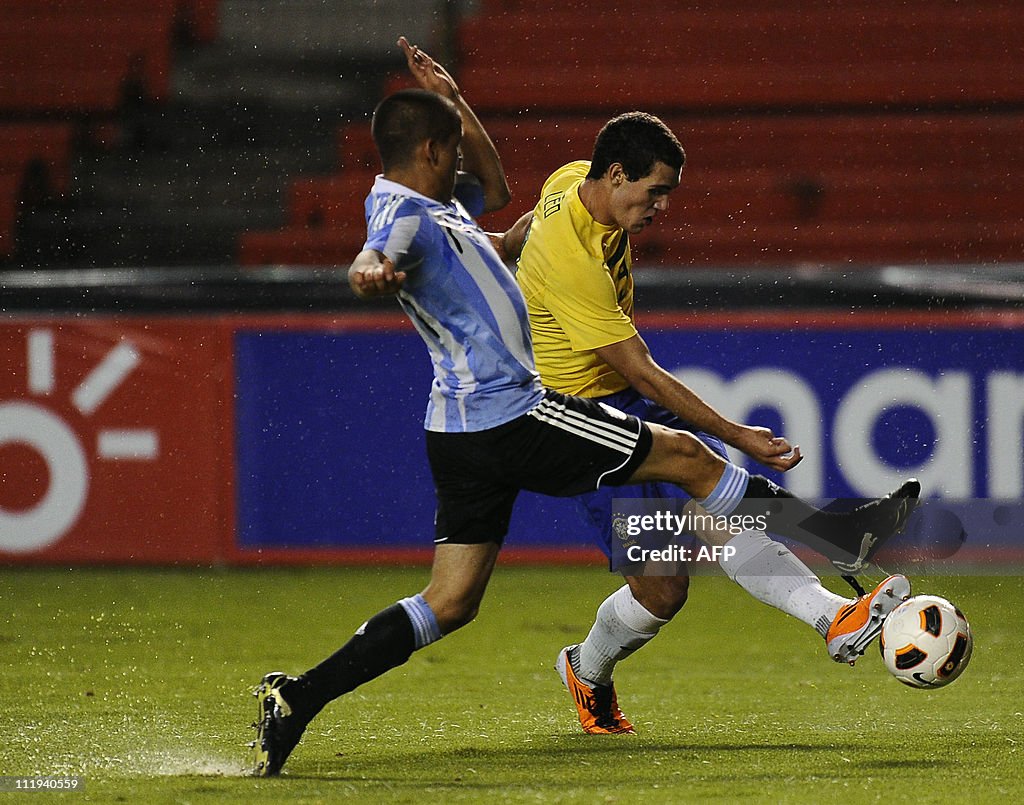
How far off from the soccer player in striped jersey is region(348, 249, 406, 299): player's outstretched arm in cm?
27

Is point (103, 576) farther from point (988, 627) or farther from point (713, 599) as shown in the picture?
point (988, 627)

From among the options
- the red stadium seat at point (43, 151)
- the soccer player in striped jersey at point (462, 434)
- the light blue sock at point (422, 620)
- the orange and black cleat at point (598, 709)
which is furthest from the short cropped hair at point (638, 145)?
the red stadium seat at point (43, 151)

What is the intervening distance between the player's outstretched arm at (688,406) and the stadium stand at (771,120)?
15.1 feet

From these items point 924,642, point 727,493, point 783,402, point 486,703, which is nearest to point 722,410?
point 783,402

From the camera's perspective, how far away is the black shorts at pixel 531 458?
12.6ft

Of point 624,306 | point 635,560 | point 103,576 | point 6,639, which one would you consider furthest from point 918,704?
point 103,576

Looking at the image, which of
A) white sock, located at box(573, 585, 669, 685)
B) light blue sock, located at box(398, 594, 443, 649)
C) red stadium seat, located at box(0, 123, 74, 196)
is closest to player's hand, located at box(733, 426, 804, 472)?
white sock, located at box(573, 585, 669, 685)

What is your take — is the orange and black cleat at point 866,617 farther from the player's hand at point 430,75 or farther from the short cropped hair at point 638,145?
the player's hand at point 430,75

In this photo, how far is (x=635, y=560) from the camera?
4363 mm

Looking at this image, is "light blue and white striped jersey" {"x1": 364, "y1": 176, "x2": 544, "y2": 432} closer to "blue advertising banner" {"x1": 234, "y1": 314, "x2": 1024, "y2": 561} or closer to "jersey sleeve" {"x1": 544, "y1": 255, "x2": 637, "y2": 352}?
"jersey sleeve" {"x1": 544, "y1": 255, "x2": 637, "y2": 352}

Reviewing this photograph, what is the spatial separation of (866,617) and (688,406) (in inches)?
26.1

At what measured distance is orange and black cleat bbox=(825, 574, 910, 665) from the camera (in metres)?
3.80

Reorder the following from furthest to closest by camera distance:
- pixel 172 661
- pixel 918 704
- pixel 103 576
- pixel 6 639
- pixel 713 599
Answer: pixel 103 576, pixel 713 599, pixel 6 639, pixel 172 661, pixel 918 704

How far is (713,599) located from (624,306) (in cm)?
261
